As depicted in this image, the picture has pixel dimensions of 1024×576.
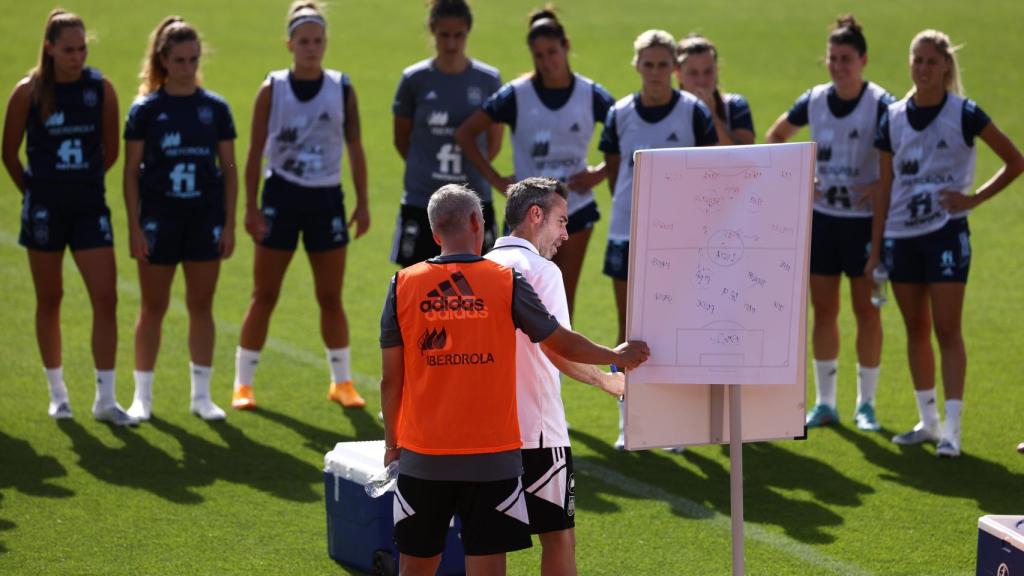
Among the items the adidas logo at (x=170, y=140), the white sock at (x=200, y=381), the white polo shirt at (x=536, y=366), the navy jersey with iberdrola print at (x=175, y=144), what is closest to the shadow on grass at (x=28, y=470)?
the white sock at (x=200, y=381)

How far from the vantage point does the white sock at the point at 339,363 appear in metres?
8.77

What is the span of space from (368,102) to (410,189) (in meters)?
10.8

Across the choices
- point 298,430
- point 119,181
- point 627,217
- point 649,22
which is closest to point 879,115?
point 627,217

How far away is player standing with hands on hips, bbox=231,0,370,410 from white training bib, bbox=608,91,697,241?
5.61 feet

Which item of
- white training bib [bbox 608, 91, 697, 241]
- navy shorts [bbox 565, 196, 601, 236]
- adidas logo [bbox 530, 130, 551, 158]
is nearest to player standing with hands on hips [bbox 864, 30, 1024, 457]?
white training bib [bbox 608, 91, 697, 241]

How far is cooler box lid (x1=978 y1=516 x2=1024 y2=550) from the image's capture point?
195 inches

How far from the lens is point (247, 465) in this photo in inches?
294

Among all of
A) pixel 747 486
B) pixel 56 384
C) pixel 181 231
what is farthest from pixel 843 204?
pixel 56 384

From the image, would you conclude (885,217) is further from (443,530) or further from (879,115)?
(443,530)

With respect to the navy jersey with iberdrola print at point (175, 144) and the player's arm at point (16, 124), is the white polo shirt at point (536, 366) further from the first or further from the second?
the player's arm at point (16, 124)

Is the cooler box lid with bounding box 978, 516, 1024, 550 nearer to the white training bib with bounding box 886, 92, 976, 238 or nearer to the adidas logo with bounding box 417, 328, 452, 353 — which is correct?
the adidas logo with bounding box 417, 328, 452, 353

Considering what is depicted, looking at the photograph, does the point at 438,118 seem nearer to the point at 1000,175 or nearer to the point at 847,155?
the point at 847,155

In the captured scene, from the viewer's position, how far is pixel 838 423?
8.32 meters

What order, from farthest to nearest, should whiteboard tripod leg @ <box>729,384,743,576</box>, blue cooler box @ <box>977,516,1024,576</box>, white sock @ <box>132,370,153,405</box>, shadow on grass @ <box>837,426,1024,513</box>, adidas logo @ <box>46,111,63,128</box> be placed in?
white sock @ <box>132,370,153,405</box>
adidas logo @ <box>46,111,63,128</box>
shadow on grass @ <box>837,426,1024,513</box>
whiteboard tripod leg @ <box>729,384,743,576</box>
blue cooler box @ <box>977,516,1024,576</box>
